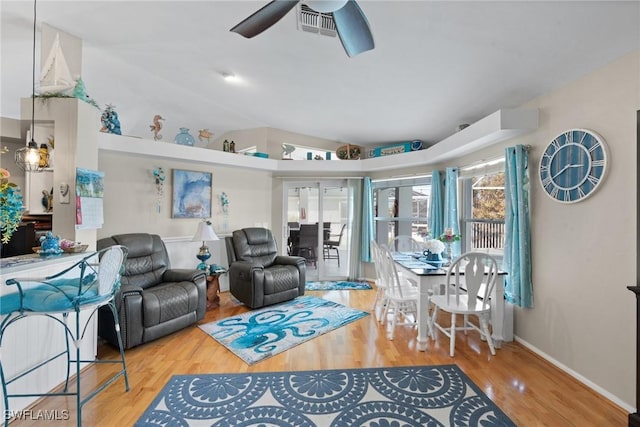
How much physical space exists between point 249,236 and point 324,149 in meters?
2.27

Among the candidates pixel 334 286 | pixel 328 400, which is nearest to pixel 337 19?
pixel 328 400

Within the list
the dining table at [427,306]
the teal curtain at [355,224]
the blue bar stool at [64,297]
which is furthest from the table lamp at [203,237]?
the dining table at [427,306]

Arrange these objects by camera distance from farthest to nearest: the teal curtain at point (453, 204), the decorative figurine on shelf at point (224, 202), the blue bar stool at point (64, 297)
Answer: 1. the decorative figurine on shelf at point (224, 202)
2. the teal curtain at point (453, 204)
3. the blue bar stool at point (64, 297)

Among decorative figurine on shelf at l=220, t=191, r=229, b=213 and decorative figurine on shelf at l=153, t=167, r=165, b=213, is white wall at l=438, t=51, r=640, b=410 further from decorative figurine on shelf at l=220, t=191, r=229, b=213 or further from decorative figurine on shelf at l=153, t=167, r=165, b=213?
decorative figurine on shelf at l=153, t=167, r=165, b=213

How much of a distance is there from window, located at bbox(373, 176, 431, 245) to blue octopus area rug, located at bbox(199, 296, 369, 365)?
188 cm

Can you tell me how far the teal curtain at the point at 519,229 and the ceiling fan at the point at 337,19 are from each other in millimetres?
1966

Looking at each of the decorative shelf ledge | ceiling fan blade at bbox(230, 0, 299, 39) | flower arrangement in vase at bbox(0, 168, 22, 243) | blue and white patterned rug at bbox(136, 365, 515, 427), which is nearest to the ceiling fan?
ceiling fan blade at bbox(230, 0, 299, 39)

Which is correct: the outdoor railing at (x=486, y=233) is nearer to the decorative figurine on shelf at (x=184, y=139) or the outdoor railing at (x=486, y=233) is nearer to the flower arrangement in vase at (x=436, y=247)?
the flower arrangement in vase at (x=436, y=247)

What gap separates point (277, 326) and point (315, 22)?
2.91 meters

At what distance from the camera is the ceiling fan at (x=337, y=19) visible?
149 cm

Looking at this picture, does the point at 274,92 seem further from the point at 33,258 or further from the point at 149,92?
the point at 33,258

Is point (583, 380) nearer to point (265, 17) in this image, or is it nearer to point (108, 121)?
point (265, 17)

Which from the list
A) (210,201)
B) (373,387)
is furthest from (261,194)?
(373,387)

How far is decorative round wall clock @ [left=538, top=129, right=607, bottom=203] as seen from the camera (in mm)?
2159
